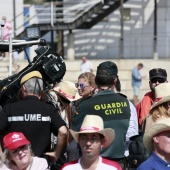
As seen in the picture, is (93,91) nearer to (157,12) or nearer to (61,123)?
(61,123)

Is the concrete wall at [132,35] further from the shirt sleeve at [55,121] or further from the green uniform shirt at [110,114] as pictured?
the green uniform shirt at [110,114]

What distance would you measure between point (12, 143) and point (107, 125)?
3.54 feet

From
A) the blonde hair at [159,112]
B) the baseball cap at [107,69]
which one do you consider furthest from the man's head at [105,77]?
the blonde hair at [159,112]

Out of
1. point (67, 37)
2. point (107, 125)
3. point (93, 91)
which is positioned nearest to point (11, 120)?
point (107, 125)

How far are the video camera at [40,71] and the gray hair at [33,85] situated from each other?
982 millimetres

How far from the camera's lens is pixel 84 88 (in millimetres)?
8336

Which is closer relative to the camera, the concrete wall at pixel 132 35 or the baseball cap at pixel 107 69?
the baseball cap at pixel 107 69

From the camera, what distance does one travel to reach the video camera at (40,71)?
826 centimetres

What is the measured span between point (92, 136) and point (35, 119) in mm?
1185

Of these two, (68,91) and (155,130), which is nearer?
(155,130)

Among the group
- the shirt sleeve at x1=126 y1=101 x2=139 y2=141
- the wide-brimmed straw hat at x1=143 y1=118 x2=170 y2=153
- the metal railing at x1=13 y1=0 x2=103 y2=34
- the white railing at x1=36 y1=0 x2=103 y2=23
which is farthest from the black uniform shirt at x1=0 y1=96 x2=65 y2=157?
the white railing at x1=36 y1=0 x2=103 y2=23

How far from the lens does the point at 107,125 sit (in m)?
6.94

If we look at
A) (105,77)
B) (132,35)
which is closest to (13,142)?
(105,77)

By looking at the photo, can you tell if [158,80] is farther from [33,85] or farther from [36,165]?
[36,165]
